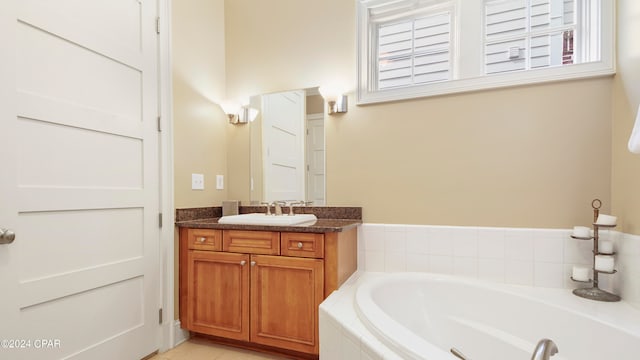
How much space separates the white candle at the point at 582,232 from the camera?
1.68 m

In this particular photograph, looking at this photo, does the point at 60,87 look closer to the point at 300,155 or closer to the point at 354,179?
the point at 300,155

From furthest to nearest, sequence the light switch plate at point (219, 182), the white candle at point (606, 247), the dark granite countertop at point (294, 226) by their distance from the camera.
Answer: the light switch plate at point (219, 182) < the dark granite countertop at point (294, 226) < the white candle at point (606, 247)

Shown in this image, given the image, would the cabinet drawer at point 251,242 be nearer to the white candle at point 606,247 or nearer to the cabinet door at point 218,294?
the cabinet door at point 218,294

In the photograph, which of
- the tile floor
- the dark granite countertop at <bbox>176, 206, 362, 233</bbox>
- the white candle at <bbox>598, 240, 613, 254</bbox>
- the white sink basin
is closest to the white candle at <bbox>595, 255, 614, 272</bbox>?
the white candle at <bbox>598, 240, 613, 254</bbox>

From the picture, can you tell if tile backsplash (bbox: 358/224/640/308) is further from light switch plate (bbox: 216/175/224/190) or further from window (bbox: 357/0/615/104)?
light switch plate (bbox: 216/175/224/190)

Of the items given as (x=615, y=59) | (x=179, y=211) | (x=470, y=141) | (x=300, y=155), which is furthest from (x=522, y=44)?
(x=179, y=211)

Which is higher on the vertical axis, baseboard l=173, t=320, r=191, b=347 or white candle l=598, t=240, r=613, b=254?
white candle l=598, t=240, r=613, b=254

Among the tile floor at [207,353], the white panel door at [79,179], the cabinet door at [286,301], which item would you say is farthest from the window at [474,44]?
the tile floor at [207,353]

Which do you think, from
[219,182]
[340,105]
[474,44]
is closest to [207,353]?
[219,182]

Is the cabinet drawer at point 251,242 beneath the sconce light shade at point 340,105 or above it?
beneath

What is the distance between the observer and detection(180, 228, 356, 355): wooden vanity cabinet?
184 centimetres

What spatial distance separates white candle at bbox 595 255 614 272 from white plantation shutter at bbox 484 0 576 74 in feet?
3.95

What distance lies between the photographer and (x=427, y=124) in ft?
7.00

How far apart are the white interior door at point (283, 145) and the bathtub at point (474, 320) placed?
A: 92 centimetres
